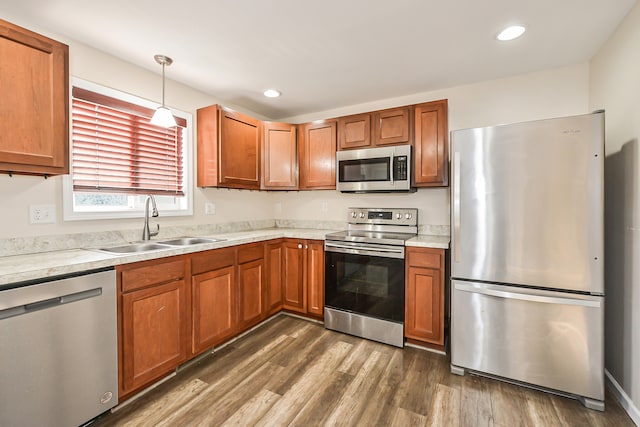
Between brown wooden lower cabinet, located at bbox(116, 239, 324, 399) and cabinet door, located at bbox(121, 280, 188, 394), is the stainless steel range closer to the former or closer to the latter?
brown wooden lower cabinet, located at bbox(116, 239, 324, 399)

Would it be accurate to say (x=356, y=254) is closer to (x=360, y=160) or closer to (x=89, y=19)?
(x=360, y=160)

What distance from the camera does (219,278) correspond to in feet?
7.66

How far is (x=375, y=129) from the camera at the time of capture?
2.91 m

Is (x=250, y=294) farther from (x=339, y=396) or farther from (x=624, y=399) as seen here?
(x=624, y=399)

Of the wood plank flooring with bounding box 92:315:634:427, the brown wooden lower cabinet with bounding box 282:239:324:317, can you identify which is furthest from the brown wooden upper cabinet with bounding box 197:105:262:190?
the wood plank flooring with bounding box 92:315:634:427

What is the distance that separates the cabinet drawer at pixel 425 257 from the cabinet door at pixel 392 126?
3.56ft

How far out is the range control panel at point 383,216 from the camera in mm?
2980

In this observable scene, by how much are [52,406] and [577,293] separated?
3.00 metres

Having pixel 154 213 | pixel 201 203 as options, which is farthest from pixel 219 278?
pixel 201 203

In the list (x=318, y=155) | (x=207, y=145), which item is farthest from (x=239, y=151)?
(x=318, y=155)

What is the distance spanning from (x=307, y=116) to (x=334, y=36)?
1.77 metres

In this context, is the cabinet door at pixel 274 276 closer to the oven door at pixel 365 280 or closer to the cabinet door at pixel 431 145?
the oven door at pixel 365 280

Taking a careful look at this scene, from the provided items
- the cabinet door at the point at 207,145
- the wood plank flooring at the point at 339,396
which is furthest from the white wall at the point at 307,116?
the wood plank flooring at the point at 339,396

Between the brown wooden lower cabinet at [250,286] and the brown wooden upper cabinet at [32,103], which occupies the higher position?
the brown wooden upper cabinet at [32,103]
